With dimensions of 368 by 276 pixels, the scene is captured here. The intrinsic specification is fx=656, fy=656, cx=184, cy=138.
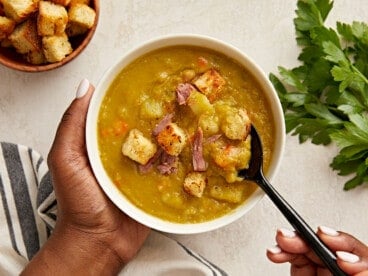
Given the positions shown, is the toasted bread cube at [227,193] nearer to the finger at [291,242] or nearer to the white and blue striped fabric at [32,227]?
the finger at [291,242]

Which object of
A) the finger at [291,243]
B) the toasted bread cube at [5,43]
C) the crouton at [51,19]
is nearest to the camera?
the finger at [291,243]

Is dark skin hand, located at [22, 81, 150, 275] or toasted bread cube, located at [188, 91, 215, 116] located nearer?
toasted bread cube, located at [188, 91, 215, 116]

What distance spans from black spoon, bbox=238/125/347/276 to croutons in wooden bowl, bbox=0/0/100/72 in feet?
3.07

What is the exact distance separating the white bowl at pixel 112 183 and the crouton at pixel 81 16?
1.34 feet

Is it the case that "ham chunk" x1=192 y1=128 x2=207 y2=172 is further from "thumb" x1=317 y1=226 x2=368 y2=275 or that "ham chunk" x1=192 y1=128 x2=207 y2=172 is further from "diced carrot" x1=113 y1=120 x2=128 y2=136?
"thumb" x1=317 y1=226 x2=368 y2=275

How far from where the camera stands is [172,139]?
2.53 metres

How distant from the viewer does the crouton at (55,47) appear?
9.53ft

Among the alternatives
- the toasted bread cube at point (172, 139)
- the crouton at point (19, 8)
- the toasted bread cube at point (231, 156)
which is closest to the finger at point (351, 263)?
the toasted bread cube at point (231, 156)

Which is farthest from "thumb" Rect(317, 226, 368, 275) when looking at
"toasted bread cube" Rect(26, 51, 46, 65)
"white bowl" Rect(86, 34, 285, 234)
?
"toasted bread cube" Rect(26, 51, 46, 65)

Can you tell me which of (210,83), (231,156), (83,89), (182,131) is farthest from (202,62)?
(83,89)

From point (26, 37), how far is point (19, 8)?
0.45 feet

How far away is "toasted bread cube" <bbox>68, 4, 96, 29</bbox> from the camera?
2932 millimetres

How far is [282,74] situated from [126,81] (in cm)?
80

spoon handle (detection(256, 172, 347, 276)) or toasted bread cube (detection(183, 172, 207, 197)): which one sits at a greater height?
toasted bread cube (detection(183, 172, 207, 197))
